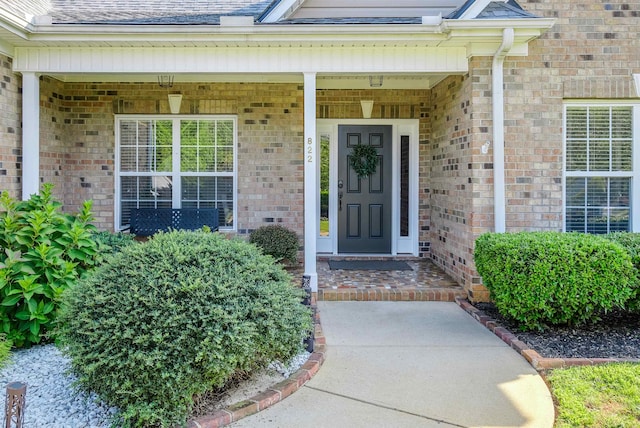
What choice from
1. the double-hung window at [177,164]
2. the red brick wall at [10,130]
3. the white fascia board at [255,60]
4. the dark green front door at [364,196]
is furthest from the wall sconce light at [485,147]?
the red brick wall at [10,130]

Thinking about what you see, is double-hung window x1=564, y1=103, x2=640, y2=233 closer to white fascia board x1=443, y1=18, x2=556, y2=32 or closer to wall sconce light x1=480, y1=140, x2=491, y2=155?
wall sconce light x1=480, y1=140, x2=491, y2=155

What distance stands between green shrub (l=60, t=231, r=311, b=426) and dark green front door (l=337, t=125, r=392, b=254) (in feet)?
16.6

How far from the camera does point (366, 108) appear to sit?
8.30 meters

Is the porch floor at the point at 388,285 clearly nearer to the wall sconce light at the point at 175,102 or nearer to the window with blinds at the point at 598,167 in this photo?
the window with blinds at the point at 598,167

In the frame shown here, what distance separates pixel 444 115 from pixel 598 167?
214cm

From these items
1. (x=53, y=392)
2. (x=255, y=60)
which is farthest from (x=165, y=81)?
(x=53, y=392)

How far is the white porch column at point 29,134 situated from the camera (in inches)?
242

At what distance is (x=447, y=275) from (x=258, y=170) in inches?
128

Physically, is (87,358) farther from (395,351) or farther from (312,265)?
(312,265)

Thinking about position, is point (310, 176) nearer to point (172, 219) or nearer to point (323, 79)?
point (323, 79)

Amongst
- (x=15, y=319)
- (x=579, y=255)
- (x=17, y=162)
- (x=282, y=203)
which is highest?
(x=17, y=162)

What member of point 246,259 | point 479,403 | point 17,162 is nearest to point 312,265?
point 246,259

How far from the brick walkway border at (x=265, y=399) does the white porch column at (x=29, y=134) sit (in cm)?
428

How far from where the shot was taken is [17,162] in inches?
246
